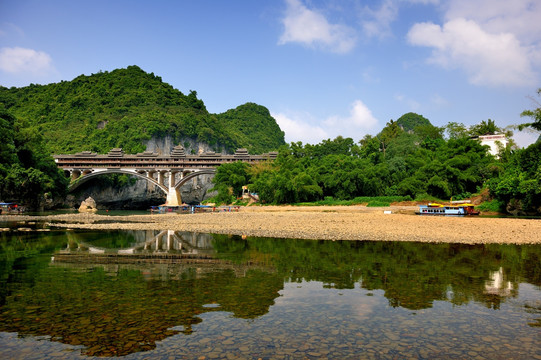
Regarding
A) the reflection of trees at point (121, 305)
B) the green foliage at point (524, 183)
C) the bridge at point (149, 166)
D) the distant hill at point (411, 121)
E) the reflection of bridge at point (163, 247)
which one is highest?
the distant hill at point (411, 121)

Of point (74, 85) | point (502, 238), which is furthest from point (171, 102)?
point (502, 238)

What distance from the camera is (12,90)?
12975cm

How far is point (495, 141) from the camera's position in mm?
61469

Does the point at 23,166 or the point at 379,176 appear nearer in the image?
the point at 23,166

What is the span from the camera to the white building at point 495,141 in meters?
61.2

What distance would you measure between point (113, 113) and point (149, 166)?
1575 inches

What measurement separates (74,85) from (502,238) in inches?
5622

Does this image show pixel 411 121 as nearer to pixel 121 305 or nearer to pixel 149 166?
pixel 149 166

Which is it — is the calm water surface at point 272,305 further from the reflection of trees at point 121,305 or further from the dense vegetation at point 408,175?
the dense vegetation at point 408,175

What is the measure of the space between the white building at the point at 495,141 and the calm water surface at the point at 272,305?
183 ft

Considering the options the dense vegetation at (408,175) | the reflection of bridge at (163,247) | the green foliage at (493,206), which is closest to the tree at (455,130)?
the dense vegetation at (408,175)

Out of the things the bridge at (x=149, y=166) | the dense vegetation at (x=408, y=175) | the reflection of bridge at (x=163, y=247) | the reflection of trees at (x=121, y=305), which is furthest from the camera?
the bridge at (x=149, y=166)

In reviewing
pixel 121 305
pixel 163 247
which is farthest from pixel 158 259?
pixel 121 305

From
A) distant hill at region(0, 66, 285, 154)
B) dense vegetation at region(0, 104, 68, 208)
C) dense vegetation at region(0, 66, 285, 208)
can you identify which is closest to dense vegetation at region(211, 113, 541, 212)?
dense vegetation at region(0, 104, 68, 208)
